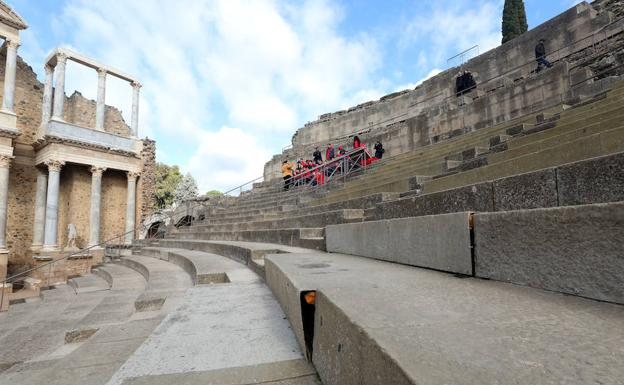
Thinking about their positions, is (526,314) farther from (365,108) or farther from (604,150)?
(365,108)

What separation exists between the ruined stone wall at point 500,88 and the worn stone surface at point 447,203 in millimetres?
6755

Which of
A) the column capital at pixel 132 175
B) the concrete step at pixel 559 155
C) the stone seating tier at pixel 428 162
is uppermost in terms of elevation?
the column capital at pixel 132 175

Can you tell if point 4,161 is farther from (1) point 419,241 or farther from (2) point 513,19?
(2) point 513,19

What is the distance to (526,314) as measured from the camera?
1.33m

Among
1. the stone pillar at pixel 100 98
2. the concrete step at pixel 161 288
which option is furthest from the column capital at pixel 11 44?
the concrete step at pixel 161 288

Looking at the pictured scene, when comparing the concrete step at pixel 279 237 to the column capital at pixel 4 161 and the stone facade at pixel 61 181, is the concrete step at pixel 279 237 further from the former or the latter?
the column capital at pixel 4 161

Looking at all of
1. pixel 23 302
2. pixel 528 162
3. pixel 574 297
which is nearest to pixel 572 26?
pixel 528 162

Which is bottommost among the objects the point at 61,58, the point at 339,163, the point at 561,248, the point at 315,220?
the point at 561,248

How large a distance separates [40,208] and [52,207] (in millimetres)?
1482

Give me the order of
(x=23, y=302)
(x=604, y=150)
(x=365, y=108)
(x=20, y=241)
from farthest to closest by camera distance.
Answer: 1. (x=365, y=108)
2. (x=20, y=241)
3. (x=23, y=302)
4. (x=604, y=150)

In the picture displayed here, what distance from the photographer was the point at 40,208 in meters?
16.0

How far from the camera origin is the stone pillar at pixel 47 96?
53.0 ft

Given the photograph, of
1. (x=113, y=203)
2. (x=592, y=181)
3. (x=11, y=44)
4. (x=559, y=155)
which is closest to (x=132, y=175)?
(x=113, y=203)

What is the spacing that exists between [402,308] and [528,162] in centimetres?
258
